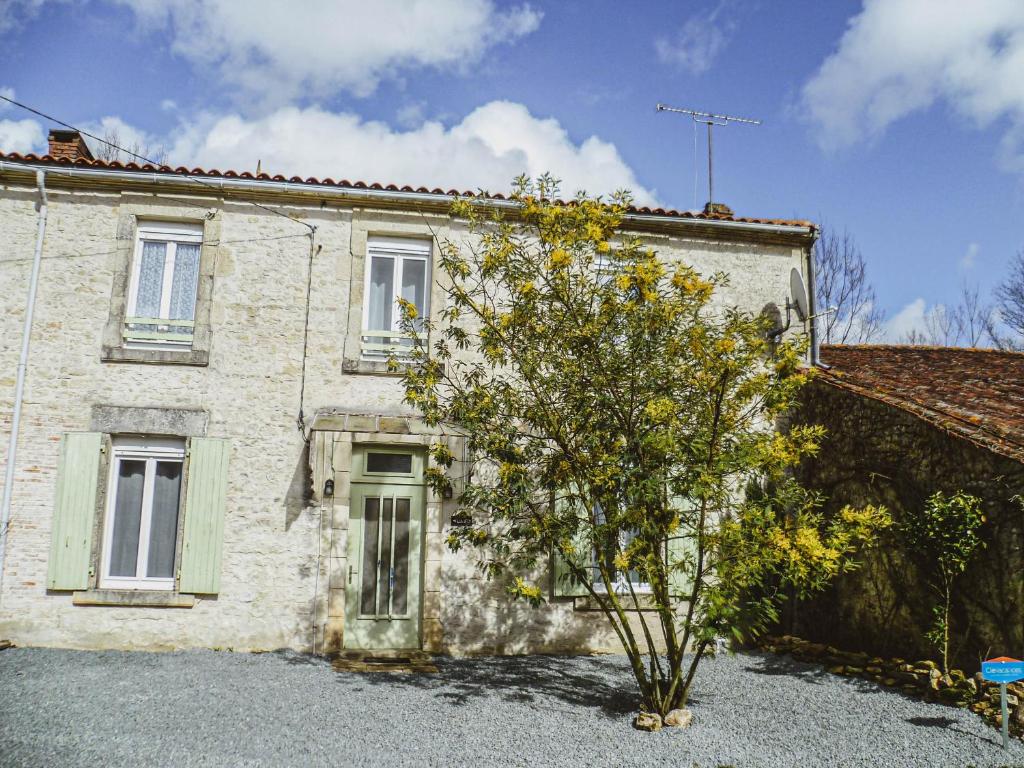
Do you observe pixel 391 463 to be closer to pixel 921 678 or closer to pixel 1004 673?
pixel 921 678

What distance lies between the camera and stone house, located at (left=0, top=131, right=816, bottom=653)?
801 cm

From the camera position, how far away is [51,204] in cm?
851

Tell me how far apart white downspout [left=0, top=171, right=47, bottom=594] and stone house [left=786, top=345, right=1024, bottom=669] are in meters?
8.92

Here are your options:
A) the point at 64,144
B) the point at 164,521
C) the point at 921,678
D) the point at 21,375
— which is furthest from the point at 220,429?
the point at 921,678

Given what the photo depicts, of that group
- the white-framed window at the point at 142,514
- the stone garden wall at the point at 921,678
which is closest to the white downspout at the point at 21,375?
the white-framed window at the point at 142,514

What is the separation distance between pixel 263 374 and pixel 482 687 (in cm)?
415

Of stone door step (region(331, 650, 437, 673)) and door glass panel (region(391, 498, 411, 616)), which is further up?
door glass panel (region(391, 498, 411, 616))

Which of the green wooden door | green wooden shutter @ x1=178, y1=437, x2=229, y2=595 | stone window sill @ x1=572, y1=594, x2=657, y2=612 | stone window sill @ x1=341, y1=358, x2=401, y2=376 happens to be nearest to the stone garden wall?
stone window sill @ x1=572, y1=594, x2=657, y2=612

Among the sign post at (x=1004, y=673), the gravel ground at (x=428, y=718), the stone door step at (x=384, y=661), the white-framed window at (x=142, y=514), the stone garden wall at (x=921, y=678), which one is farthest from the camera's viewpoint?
the white-framed window at (x=142, y=514)

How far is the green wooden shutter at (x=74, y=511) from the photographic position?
25.8ft

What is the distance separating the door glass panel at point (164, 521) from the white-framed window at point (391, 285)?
2549 millimetres

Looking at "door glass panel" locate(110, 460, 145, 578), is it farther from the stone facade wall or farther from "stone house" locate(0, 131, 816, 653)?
the stone facade wall

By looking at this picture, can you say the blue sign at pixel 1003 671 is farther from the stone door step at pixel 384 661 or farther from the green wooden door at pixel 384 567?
the green wooden door at pixel 384 567

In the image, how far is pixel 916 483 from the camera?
7.65 meters
